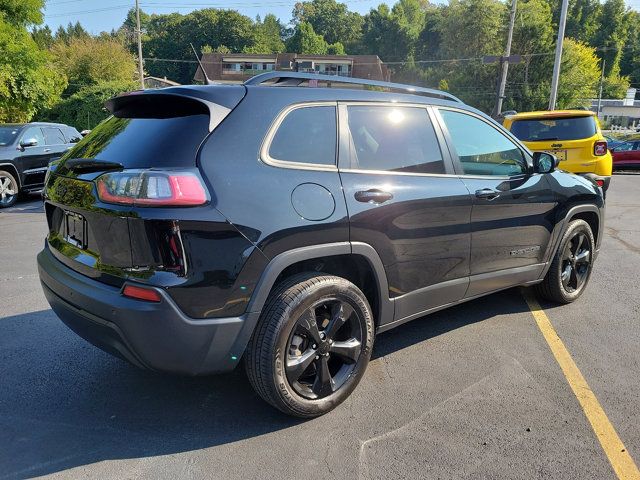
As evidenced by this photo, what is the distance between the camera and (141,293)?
2.46m

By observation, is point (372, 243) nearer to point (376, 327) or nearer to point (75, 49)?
point (376, 327)

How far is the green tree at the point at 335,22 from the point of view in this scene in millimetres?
119338

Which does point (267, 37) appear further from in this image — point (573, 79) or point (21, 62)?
point (21, 62)

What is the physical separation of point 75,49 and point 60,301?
159 feet

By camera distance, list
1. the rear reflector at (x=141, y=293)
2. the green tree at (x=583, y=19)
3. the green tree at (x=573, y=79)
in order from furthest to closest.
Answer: the green tree at (x=583, y=19) → the green tree at (x=573, y=79) → the rear reflector at (x=141, y=293)

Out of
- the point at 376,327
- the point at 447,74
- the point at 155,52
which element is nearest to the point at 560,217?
the point at 376,327

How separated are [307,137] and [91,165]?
1144 mm

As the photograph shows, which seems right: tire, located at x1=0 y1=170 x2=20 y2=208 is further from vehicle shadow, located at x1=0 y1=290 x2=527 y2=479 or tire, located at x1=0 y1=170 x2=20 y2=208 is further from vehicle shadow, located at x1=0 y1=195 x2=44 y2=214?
vehicle shadow, located at x1=0 y1=290 x2=527 y2=479

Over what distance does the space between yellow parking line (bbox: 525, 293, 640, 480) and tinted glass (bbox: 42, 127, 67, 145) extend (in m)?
10.2

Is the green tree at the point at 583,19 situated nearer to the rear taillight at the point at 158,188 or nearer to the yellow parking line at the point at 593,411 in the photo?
the yellow parking line at the point at 593,411

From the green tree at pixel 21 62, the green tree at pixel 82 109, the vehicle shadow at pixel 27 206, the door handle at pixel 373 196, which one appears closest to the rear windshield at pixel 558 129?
the door handle at pixel 373 196

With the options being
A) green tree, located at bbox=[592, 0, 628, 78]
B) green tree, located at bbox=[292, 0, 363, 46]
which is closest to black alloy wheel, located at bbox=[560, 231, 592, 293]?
green tree, located at bbox=[592, 0, 628, 78]

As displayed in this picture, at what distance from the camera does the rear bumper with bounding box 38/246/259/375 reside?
2.46 metres

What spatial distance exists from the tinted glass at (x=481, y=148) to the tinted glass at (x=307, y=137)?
1057 millimetres
